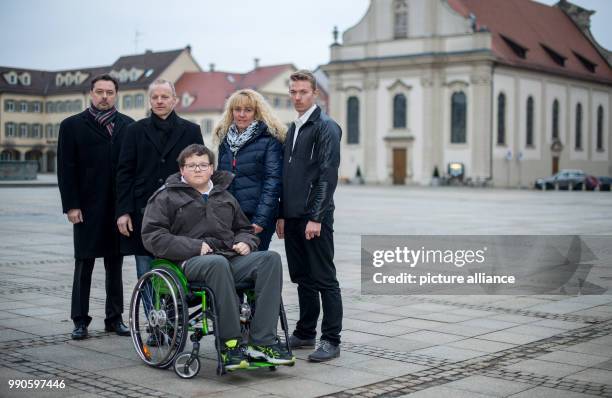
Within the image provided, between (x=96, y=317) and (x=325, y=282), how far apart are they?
7.82 feet

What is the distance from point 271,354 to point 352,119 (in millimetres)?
55219

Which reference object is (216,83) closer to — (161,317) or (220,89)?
(220,89)

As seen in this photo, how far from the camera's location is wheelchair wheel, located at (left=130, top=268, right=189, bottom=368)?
18.7 feet

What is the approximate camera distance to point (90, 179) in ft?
23.8

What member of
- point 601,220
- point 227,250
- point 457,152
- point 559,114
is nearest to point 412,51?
point 457,152

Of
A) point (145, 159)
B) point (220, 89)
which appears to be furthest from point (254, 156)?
point (220, 89)

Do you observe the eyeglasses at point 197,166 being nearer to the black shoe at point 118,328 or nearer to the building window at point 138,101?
the black shoe at point 118,328

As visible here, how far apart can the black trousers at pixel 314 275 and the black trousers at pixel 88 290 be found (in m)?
1.54

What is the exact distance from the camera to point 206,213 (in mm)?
6113

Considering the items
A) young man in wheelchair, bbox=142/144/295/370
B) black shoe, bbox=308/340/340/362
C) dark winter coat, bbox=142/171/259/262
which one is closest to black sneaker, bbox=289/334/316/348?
black shoe, bbox=308/340/340/362

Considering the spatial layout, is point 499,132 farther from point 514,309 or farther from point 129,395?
point 129,395

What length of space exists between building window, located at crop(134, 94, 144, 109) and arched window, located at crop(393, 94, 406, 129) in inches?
1129

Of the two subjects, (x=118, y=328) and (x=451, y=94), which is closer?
(x=118, y=328)

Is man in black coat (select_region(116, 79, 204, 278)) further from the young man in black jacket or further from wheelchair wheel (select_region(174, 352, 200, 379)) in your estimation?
wheelchair wheel (select_region(174, 352, 200, 379))
